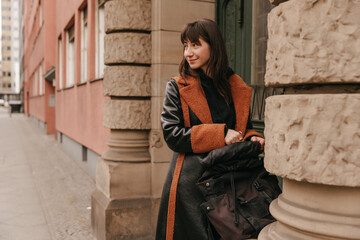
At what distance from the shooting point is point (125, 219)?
4621 mm

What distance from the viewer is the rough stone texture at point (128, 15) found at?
4.69 m

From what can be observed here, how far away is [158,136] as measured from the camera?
189 inches

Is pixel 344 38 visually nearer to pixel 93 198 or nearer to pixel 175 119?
pixel 175 119

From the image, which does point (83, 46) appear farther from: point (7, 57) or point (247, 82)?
point (7, 57)

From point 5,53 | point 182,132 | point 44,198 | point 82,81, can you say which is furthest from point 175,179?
point 5,53

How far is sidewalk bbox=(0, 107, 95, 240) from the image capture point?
5.27 m

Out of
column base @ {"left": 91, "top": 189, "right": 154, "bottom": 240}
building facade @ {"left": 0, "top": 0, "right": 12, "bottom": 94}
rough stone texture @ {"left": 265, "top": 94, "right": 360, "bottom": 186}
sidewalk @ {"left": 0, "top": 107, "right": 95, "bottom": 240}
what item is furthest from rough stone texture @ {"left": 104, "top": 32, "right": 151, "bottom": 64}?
building facade @ {"left": 0, "top": 0, "right": 12, "bottom": 94}

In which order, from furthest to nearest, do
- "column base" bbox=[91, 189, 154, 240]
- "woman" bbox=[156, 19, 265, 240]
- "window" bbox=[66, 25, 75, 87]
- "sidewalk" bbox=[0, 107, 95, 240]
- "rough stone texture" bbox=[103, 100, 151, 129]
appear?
"window" bbox=[66, 25, 75, 87], "sidewalk" bbox=[0, 107, 95, 240], "rough stone texture" bbox=[103, 100, 151, 129], "column base" bbox=[91, 189, 154, 240], "woman" bbox=[156, 19, 265, 240]

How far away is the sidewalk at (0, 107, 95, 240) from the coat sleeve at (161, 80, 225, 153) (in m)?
3.08

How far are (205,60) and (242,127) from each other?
0.46m

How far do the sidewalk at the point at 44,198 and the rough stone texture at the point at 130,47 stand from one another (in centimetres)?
219

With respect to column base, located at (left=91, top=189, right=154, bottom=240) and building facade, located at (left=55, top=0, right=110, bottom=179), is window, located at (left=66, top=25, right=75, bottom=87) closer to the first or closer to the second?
building facade, located at (left=55, top=0, right=110, bottom=179)

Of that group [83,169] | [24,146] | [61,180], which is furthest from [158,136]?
[24,146]

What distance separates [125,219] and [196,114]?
2.55 meters
